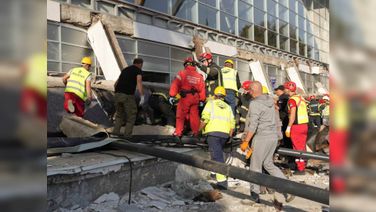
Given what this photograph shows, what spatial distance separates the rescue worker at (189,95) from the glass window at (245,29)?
417 inches

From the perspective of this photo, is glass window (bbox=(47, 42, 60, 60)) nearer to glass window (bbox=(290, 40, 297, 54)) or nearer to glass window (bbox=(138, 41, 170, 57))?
glass window (bbox=(138, 41, 170, 57))

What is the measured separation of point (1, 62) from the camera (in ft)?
2.15

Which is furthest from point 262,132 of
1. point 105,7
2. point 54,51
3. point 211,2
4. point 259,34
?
point 259,34

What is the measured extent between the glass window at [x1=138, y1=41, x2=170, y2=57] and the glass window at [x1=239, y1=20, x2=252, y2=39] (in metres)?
5.64

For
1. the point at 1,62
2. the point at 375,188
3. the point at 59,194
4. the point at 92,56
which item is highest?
the point at 92,56

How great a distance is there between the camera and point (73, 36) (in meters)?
9.88

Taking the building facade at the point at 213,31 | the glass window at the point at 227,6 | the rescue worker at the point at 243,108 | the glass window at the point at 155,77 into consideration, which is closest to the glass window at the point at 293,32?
the building facade at the point at 213,31

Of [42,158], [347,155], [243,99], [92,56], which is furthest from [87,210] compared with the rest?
[92,56]

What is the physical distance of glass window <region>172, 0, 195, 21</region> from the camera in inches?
534

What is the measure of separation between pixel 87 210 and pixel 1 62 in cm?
400

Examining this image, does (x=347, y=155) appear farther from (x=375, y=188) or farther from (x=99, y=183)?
(x=99, y=183)

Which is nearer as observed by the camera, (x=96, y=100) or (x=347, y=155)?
(x=347, y=155)

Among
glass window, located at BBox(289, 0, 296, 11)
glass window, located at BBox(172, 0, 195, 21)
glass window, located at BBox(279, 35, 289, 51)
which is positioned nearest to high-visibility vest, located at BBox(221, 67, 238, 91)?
glass window, located at BBox(172, 0, 195, 21)

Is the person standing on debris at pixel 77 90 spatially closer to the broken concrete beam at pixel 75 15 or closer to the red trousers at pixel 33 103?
the broken concrete beam at pixel 75 15
